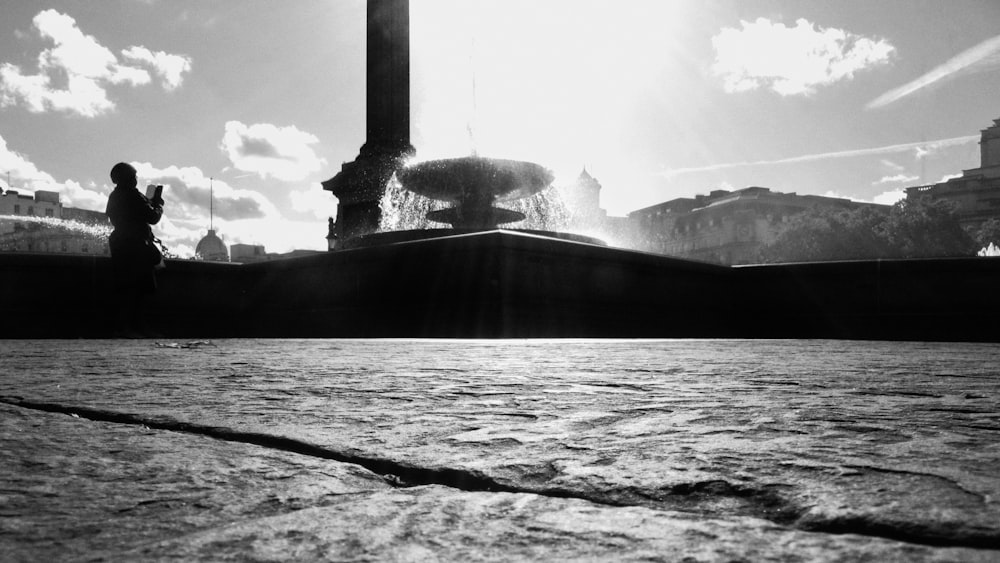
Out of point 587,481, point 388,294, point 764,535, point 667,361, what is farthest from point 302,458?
point 388,294

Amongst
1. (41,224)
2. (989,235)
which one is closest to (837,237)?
(989,235)

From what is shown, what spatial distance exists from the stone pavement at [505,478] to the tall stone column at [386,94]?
78.2 feet

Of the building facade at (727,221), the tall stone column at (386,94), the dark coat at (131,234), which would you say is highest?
the building facade at (727,221)

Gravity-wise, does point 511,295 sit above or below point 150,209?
below

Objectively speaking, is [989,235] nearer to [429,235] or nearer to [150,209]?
[429,235]

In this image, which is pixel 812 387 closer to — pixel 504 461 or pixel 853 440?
pixel 853 440

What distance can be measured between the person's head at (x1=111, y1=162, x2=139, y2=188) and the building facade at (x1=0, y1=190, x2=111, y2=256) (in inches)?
3206

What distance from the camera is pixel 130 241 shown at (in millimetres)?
9266

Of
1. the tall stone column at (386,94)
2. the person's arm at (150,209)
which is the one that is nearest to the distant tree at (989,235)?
the tall stone column at (386,94)

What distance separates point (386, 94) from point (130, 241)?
20642 millimetres

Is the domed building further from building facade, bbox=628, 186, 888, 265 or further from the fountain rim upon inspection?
the fountain rim

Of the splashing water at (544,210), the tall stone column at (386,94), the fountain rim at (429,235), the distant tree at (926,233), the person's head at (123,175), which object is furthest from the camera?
the distant tree at (926,233)

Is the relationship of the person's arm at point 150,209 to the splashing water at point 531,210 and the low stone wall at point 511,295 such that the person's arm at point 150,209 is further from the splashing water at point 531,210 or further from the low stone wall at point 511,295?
the splashing water at point 531,210

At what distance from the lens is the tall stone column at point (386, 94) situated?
90.7 feet
